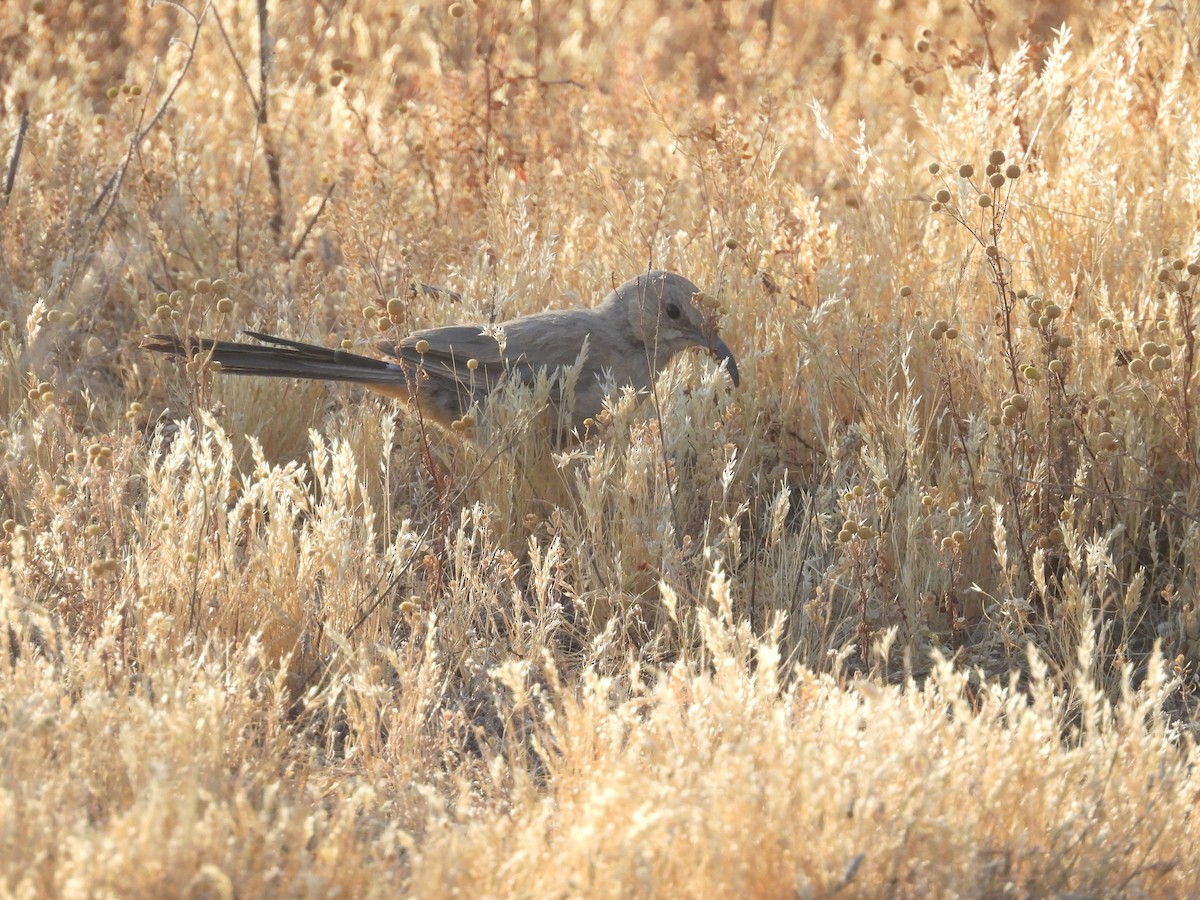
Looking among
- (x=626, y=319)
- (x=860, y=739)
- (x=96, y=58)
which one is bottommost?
(x=860, y=739)

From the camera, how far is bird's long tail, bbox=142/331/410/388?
4.19 metres

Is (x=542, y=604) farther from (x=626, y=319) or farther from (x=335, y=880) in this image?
(x=626, y=319)

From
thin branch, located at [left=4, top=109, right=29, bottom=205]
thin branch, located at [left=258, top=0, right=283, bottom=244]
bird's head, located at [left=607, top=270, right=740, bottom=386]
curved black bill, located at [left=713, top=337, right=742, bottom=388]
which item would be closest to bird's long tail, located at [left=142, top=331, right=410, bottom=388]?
bird's head, located at [left=607, top=270, right=740, bottom=386]

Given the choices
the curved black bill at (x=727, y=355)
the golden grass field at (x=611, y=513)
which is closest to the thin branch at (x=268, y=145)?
the golden grass field at (x=611, y=513)

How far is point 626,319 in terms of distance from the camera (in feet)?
16.4

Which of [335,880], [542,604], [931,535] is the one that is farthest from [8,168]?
[335,880]

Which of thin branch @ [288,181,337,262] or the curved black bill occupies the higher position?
thin branch @ [288,181,337,262]

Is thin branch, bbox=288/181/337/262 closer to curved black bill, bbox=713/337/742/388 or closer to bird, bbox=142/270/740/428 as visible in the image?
bird, bbox=142/270/740/428

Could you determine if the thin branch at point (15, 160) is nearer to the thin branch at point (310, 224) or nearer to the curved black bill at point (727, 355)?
the thin branch at point (310, 224)

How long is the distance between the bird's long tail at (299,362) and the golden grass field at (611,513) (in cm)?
17

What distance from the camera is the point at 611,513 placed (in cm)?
422

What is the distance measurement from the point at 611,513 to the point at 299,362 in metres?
1.07

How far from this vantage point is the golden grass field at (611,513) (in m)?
2.37

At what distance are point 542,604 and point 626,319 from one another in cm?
185
